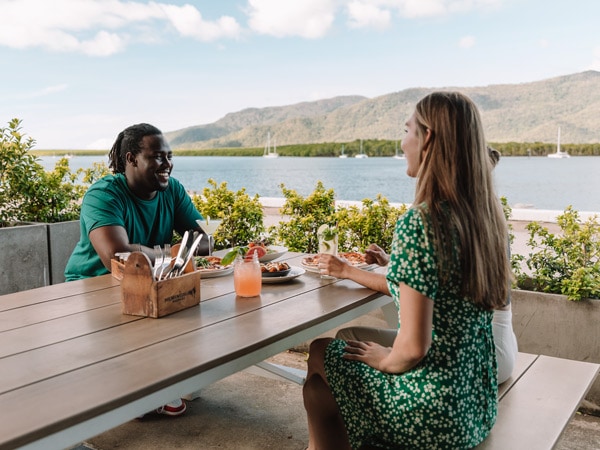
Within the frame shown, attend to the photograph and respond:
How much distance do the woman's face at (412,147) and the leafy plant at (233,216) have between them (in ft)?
7.63

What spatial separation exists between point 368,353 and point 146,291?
0.67 meters

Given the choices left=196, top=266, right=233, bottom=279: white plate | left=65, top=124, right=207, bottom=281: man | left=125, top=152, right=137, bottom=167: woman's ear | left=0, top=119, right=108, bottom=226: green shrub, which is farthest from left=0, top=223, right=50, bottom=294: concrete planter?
left=196, top=266, right=233, bottom=279: white plate

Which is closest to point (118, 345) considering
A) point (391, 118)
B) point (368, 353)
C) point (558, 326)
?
point (368, 353)

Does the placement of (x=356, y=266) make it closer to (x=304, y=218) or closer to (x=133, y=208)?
(x=133, y=208)

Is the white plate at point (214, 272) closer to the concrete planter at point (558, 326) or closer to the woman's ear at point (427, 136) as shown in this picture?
the woman's ear at point (427, 136)

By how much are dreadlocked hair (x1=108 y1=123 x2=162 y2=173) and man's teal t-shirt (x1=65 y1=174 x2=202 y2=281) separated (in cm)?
13

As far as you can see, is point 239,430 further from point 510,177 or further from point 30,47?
point 30,47

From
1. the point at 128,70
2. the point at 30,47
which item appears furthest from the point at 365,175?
the point at 30,47

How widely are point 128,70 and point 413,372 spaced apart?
280 ft

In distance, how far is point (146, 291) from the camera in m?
1.73

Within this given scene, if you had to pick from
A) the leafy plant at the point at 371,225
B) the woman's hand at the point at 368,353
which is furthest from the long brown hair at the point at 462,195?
the leafy plant at the point at 371,225

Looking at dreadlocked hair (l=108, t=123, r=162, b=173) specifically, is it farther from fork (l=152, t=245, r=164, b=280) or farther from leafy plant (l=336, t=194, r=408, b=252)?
leafy plant (l=336, t=194, r=408, b=252)

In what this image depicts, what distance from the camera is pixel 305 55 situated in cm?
7488

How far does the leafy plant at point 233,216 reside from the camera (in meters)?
3.95
